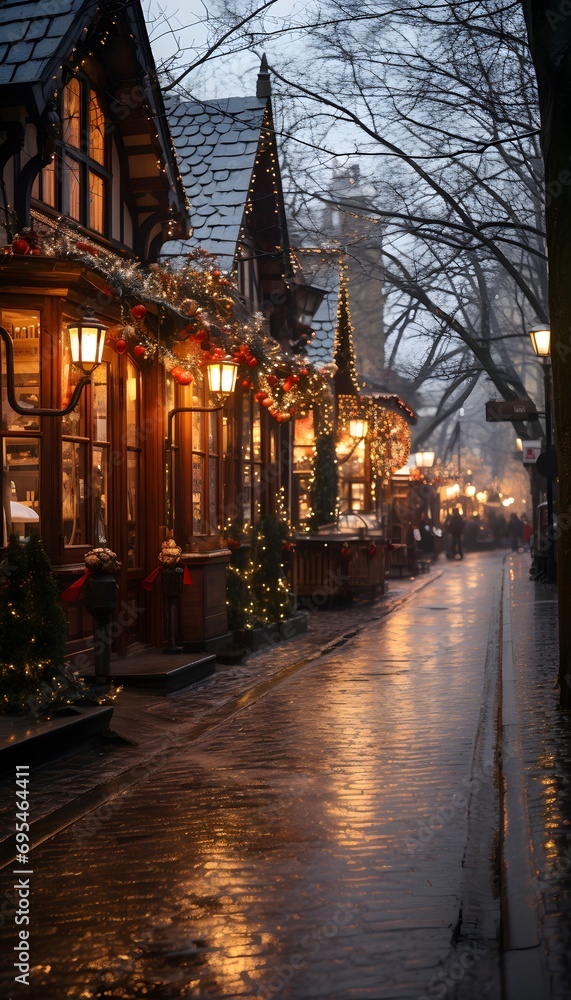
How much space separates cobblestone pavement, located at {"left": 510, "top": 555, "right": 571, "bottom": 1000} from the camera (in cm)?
479

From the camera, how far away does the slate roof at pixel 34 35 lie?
11.3 meters

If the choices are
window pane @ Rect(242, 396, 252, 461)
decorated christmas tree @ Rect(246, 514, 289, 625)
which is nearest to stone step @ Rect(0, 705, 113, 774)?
decorated christmas tree @ Rect(246, 514, 289, 625)

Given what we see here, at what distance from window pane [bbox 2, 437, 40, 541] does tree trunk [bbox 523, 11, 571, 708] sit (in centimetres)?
475

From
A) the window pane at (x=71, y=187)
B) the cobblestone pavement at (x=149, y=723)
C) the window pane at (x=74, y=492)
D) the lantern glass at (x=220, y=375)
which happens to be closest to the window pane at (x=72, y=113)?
the window pane at (x=71, y=187)

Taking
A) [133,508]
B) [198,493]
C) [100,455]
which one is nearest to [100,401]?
[100,455]

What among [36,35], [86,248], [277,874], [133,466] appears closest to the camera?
[277,874]

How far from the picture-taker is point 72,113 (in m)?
13.4

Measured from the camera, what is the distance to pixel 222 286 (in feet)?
52.3

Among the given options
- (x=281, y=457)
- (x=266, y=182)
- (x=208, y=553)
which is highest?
(x=266, y=182)

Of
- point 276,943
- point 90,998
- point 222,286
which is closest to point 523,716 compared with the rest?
point 276,943

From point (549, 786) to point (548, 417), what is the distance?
17.4 metres

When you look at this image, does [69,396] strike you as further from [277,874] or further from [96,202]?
[277,874]

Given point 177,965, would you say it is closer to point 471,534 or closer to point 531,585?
point 531,585

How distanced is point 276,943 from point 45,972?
93 cm
